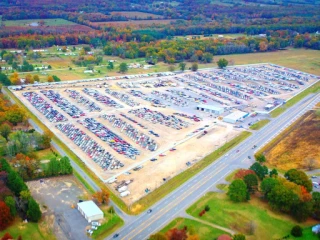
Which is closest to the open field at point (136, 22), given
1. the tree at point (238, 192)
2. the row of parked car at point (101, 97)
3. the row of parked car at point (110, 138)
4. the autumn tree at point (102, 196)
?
the row of parked car at point (101, 97)

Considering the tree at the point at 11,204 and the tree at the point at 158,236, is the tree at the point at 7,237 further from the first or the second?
the tree at the point at 158,236

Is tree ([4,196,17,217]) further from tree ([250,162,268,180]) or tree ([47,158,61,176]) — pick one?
tree ([250,162,268,180])

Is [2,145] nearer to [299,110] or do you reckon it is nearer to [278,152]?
[278,152]

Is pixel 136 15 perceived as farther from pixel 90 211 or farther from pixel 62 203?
pixel 90 211

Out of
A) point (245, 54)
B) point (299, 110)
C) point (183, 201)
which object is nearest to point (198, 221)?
point (183, 201)

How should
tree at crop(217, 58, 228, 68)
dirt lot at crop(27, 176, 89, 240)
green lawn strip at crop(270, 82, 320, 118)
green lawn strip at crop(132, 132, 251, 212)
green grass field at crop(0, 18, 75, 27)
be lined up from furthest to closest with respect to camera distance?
1. green grass field at crop(0, 18, 75, 27)
2. tree at crop(217, 58, 228, 68)
3. green lawn strip at crop(270, 82, 320, 118)
4. green lawn strip at crop(132, 132, 251, 212)
5. dirt lot at crop(27, 176, 89, 240)

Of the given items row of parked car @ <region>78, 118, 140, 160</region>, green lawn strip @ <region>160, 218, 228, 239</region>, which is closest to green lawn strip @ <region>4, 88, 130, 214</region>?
green lawn strip @ <region>160, 218, 228, 239</region>
